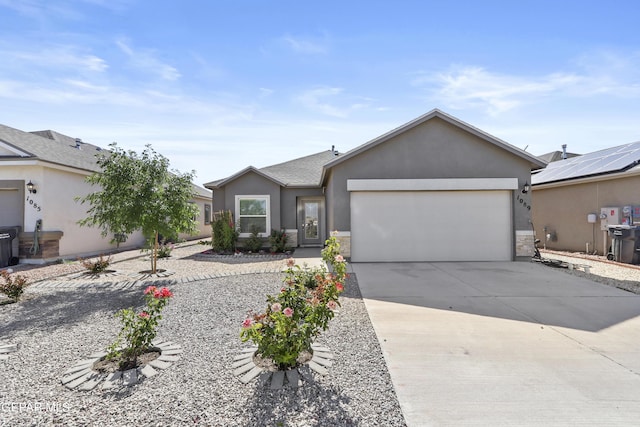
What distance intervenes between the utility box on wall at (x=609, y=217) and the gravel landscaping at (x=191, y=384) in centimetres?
1052

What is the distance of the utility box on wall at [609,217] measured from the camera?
1010cm

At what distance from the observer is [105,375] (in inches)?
121

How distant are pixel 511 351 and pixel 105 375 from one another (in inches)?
174

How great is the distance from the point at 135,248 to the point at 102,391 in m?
13.1

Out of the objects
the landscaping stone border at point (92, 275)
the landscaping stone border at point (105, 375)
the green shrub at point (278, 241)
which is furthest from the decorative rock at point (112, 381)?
the green shrub at point (278, 241)

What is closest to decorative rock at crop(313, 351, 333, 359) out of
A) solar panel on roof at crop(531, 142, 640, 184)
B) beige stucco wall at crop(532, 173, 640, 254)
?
beige stucco wall at crop(532, 173, 640, 254)

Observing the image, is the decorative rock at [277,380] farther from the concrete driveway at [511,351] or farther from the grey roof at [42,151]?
the grey roof at [42,151]

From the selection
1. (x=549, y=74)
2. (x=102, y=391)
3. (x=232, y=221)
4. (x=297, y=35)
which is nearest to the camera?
(x=102, y=391)

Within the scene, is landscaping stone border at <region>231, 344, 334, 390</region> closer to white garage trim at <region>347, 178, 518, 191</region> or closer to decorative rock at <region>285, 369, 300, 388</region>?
decorative rock at <region>285, 369, 300, 388</region>

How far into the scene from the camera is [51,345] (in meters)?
3.89

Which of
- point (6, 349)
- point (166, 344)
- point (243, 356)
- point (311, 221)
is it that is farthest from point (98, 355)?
point (311, 221)

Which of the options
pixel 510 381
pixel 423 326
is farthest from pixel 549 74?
pixel 510 381

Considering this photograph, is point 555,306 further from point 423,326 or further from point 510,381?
point 510,381

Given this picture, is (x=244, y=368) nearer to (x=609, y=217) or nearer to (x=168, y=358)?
(x=168, y=358)
